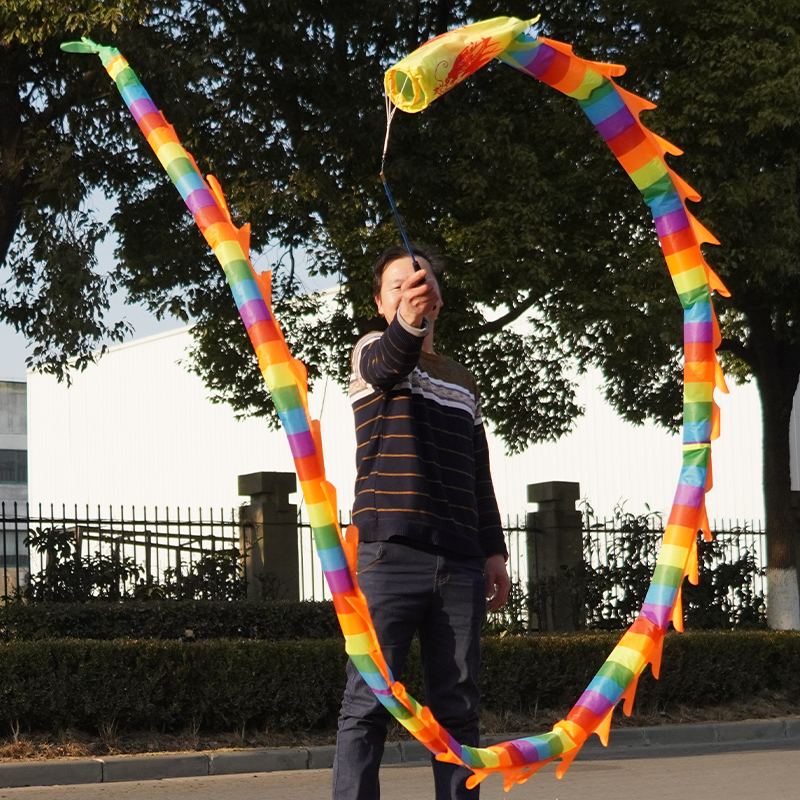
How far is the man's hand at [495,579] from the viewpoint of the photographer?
4613 mm

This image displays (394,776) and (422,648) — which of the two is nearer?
(422,648)

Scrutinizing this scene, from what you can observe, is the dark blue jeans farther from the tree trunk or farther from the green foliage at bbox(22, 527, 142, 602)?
the tree trunk

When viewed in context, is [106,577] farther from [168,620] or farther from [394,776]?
[394,776]

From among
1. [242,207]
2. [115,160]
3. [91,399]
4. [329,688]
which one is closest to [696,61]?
[242,207]

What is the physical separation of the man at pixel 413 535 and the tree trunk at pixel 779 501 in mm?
13988

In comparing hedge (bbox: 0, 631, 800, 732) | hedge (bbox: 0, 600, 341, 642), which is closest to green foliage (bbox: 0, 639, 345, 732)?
hedge (bbox: 0, 631, 800, 732)

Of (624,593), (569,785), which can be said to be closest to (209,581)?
(624,593)

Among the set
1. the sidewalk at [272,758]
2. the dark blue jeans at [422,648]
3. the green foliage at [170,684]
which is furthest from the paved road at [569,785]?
the dark blue jeans at [422,648]

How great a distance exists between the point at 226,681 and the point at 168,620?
2.19 meters

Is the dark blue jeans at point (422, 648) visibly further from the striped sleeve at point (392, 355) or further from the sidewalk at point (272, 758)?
the sidewalk at point (272, 758)

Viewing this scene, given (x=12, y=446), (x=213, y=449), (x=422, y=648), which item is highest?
(x=12, y=446)

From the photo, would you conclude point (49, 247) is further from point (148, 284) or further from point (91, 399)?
point (91, 399)

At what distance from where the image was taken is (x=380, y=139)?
13164mm

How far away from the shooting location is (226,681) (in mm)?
10625
